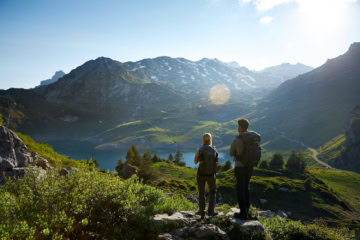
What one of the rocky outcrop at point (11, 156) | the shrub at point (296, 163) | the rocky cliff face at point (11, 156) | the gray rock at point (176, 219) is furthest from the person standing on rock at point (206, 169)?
the shrub at point (296, 163)

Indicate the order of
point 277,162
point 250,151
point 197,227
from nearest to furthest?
point 197,227 → point 250,151 → point 277,162

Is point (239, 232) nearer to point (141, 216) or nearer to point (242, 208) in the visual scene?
point (242, 208)

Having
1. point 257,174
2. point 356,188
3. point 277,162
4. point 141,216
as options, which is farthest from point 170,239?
point 356,188

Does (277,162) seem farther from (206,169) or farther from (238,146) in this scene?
(238,146)

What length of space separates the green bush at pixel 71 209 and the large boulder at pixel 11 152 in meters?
6.46

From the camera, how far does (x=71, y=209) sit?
7473mm

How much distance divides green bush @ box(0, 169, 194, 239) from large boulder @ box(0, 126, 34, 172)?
6456 millimetres

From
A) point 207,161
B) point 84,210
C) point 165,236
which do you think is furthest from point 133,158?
point 84,210

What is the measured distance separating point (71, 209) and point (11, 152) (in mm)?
8843

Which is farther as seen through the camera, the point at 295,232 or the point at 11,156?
the point at 11,156

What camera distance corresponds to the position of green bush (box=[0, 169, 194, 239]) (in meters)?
6.46

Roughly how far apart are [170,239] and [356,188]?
143 meters

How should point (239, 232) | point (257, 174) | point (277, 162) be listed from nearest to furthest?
point (239, 232) < point (257, 174) < point (277, 162)

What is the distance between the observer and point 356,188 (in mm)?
121312
